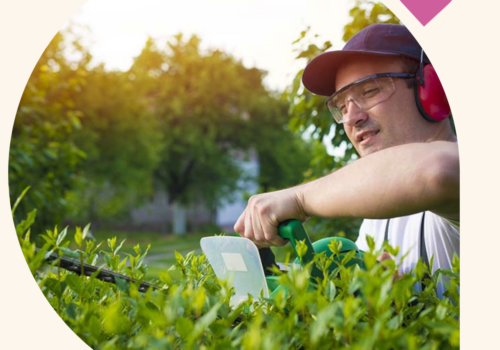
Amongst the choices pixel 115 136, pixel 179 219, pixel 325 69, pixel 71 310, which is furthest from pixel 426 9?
pixel 179 219

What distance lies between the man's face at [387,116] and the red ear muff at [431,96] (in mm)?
57

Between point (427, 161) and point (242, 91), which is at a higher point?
point (242, 91)

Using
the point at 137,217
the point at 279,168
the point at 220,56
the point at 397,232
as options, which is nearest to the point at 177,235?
the point at 137,217

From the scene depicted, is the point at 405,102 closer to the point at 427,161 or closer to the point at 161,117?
the point at 427,161

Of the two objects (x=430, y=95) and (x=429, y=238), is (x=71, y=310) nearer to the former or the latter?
(x=429, y=238)

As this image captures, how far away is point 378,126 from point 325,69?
0.27 meters

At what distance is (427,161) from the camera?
68 centimetres

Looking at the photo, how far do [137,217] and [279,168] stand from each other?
5435mm

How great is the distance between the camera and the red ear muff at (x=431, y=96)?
1.45 m

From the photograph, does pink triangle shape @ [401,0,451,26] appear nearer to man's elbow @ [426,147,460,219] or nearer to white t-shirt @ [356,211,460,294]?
man's elbow @ [426,147,460,219]

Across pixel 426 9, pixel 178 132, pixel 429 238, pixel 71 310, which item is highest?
pixel 178 132

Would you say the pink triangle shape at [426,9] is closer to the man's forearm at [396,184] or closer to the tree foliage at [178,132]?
the man's forearm at [396,184]

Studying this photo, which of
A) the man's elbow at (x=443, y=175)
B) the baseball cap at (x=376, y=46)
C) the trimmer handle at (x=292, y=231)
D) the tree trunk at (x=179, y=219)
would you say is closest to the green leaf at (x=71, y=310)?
the trimmer handle at (x=292, y=231)

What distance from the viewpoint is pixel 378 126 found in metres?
1.59
